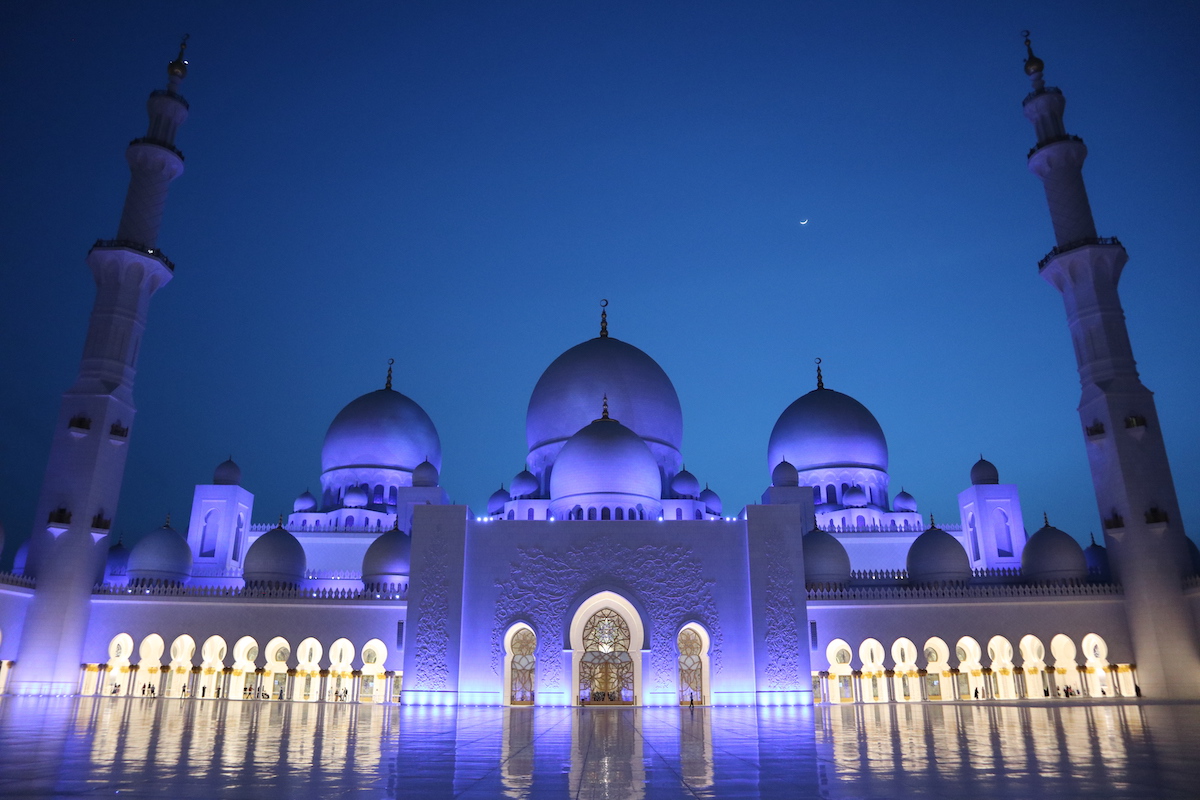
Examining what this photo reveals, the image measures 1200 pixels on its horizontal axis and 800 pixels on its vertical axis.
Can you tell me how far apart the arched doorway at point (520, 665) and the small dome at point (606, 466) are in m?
3.26

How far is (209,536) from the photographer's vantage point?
68.1 feet

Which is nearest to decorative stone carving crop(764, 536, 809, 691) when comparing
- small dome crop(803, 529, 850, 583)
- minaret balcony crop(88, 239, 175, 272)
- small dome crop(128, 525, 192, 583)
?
small dome crop(803, 529, 850, 583)

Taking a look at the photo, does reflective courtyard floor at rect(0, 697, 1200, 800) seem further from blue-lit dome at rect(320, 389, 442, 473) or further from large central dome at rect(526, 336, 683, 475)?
blue-lit dome at rect(320, 389, 442, 473)

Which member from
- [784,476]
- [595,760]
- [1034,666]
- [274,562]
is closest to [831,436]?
[784,476]

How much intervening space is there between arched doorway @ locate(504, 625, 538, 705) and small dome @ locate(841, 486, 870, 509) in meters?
10.4

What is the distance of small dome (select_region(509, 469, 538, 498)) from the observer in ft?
63.6

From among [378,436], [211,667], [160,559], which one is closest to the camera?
[211,667]

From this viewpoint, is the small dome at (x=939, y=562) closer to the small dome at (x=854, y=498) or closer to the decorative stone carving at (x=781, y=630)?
the decorative stone carving at (x=781, y=630)

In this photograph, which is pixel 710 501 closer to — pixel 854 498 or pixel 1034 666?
pixel 854 498

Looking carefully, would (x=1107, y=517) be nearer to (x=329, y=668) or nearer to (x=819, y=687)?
(x=819, y=687)

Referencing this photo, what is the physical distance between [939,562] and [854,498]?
4.71 meters

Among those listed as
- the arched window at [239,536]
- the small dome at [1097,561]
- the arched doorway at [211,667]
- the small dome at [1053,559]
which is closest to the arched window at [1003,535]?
the small dome at [1097,561]

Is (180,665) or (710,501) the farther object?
(710,501)

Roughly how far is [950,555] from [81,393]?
19.1 meters
